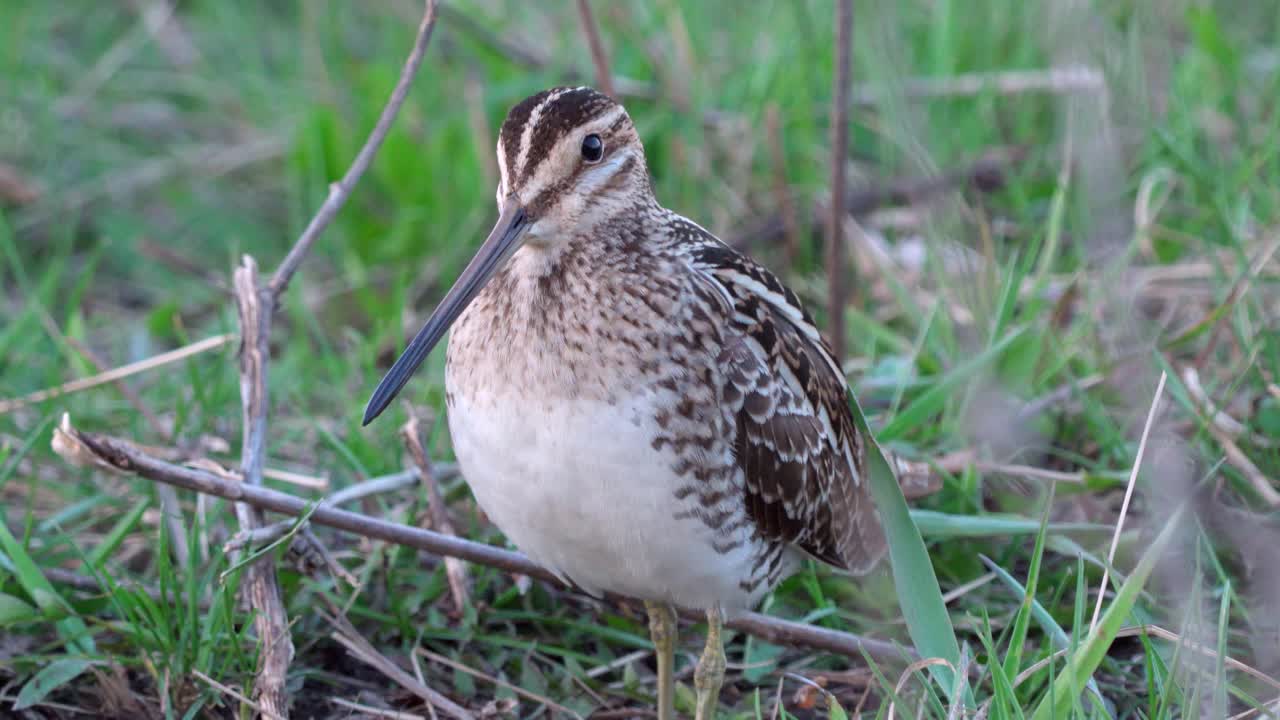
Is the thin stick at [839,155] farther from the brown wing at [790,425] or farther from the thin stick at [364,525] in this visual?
the thin stick at [364,525]

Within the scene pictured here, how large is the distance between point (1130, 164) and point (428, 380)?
7.61 ft

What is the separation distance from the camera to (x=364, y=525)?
3039 millimetres

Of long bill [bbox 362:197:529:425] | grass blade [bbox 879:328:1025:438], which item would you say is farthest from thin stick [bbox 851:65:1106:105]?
long bill [bbox 362:197:529:425]

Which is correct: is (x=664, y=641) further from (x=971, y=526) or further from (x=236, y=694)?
(x=236, y=694)

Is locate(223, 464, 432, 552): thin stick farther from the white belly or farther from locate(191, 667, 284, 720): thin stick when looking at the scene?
the white belly

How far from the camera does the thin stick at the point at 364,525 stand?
2.86 m

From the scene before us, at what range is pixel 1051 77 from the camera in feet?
17.0

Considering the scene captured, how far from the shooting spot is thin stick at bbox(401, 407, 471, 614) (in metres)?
3.33

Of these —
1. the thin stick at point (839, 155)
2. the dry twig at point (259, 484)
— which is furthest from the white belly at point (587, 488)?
the thin stick at point (839, 155)

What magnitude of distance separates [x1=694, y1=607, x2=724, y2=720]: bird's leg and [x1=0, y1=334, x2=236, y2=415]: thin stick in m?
1.42

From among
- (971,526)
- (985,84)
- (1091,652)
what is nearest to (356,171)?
(971,526)

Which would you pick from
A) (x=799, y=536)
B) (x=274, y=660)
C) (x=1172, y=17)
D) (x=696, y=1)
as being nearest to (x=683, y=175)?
(x=696, y=1)

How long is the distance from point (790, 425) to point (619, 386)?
0.44 metres

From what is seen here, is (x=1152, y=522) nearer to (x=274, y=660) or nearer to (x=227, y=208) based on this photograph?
(x=274, y=660)
